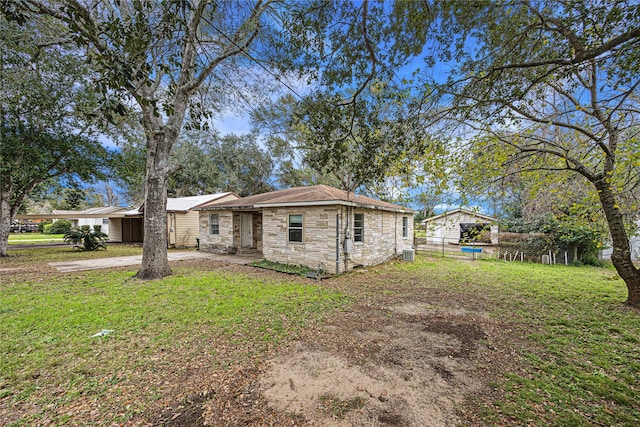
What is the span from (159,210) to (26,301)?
3.27 m

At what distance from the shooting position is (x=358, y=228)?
9773 mm

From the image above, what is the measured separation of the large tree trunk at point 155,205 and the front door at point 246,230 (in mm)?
5375

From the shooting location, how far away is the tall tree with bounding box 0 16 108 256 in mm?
9305

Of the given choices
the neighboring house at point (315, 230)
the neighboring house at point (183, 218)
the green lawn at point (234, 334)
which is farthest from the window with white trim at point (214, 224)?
the green lawn at point (234, 334)

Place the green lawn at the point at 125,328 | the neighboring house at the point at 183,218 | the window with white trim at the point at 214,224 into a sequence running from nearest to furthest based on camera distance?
1. the green lawn at the point at 125,328
2. the window with white trim at the point at 214,224
3. the neighboring house at the point at 183,218

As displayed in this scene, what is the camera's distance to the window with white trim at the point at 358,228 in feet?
31.7

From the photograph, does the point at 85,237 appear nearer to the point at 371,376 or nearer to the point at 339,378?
the point at 339,378

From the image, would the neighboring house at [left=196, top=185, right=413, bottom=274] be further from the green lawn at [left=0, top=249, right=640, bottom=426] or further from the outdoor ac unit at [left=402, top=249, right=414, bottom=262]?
the green lawn at [left=0, top=249, right=640, bottom=426]

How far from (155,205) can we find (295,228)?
450 centimetres

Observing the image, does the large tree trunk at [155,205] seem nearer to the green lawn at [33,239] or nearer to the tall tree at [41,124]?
the tall tree at [41,124]

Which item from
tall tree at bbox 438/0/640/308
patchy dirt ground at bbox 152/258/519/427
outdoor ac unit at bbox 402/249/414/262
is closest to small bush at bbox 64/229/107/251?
patchy dirt ground at bbox 152/258/519/427

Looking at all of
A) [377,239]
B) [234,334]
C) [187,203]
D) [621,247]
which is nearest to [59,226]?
[187,203]

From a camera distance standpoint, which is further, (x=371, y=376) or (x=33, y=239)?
(x=33, y=239)

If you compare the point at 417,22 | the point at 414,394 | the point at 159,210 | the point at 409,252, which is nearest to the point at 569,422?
the point at 414,394
